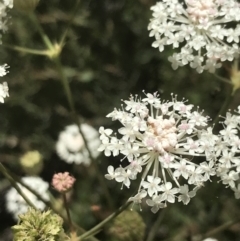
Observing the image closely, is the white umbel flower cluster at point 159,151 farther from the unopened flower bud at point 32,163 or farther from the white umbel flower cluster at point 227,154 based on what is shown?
the unopened flower bud at point 32,163

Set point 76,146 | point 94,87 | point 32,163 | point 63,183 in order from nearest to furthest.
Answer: point 63,183 < point 32,163 < point 76,146 < point 94,87

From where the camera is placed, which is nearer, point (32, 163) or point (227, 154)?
point (227, 154)

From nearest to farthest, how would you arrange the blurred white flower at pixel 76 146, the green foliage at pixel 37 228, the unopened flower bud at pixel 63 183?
1. the green foliage at pixel 37 228
2. the unopened flower bud at pixel 63 183
3. the blurred white flower at pixel 76 146

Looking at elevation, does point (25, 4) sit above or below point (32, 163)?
above

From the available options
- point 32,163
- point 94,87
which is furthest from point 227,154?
point 94,87

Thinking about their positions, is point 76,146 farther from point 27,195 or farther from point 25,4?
point 25,4

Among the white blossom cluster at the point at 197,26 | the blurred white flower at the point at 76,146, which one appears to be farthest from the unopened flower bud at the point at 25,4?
the blurred white flower at the point at 76,146
